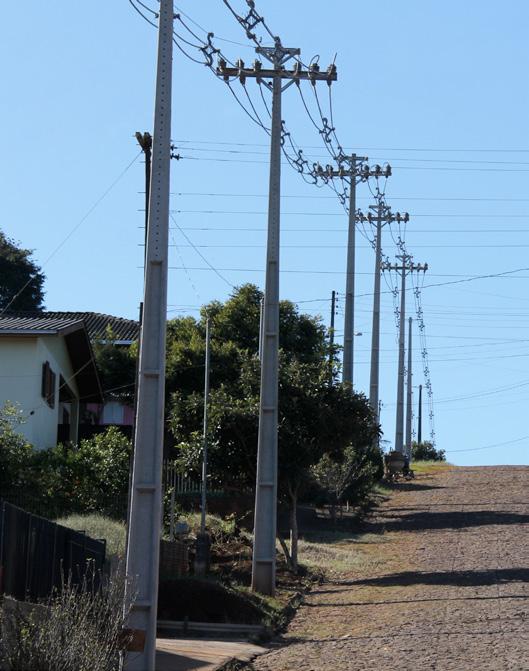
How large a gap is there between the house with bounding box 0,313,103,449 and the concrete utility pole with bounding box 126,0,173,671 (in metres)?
15.8

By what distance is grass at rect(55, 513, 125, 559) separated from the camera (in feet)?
69.3

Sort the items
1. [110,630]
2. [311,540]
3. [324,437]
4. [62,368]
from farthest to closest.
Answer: [62,368] < [311,540] < [324,437] < [110,630]

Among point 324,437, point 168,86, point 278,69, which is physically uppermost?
point 278,69

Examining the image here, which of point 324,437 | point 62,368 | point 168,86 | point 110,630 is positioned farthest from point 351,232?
point 110,630

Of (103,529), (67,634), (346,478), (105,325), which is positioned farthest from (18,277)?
(67,634)

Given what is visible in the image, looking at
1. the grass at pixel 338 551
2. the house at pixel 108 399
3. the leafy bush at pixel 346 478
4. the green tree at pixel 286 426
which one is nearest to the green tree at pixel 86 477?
the green tree at pixel 286 426

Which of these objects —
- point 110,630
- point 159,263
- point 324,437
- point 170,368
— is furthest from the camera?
point 170,368

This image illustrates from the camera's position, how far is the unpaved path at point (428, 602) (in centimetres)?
1516

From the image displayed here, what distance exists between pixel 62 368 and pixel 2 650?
78.9 feet

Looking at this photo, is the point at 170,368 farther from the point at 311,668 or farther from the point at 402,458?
the point at 311,668

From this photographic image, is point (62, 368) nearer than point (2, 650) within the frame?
No

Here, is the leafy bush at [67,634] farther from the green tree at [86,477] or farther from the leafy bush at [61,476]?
the green tree at [86,477]

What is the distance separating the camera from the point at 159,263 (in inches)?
542

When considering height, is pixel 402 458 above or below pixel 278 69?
below
